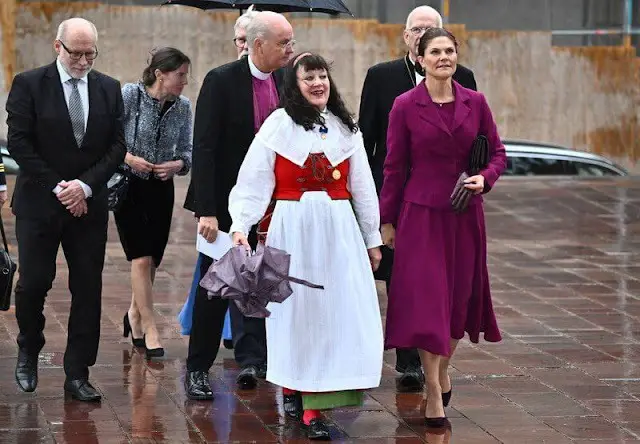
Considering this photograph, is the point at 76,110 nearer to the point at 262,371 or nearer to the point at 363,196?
the point at 363,196

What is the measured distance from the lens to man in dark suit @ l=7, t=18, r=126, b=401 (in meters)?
7.83

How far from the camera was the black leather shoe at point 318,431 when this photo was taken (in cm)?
735

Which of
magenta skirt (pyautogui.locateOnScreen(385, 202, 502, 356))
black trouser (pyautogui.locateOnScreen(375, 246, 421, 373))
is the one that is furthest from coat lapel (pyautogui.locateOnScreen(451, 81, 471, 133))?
black trouser (pyautogui.locateOnScreen(375, 246, 421, 373))

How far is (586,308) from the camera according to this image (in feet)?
36.0

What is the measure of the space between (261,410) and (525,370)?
176cm

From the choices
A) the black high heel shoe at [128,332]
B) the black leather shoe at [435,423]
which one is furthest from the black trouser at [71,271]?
the black leather shoe at [435,423]

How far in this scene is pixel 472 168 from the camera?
7703 millimetres

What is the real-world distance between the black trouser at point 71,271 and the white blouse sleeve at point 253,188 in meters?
0.92

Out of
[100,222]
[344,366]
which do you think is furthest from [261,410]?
[100,222]

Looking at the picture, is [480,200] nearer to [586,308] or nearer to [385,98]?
[385,98]

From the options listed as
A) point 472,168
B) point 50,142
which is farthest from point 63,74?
point 472,168

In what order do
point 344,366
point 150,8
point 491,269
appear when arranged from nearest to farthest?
1. point 344,366
2. point 491,269
3. point 150,8

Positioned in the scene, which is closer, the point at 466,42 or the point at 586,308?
the point at 586,308

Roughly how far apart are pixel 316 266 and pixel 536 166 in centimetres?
1218
